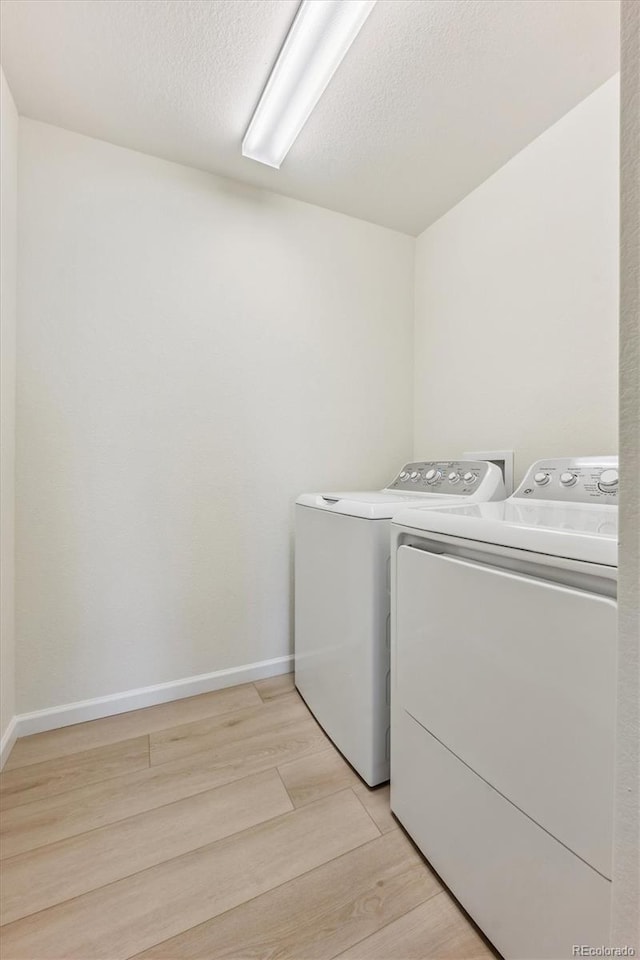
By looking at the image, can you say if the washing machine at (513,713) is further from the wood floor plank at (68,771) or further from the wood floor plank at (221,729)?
the wood floor plank at (68,771)

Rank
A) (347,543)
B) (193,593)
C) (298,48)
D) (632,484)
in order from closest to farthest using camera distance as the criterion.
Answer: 1. (632,484)
2. (298,48)
3. (347,543)
4. (193,593)

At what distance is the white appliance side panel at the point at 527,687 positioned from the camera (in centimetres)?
57

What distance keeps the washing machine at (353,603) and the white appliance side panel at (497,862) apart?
16 cm

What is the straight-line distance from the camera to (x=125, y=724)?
1466mm

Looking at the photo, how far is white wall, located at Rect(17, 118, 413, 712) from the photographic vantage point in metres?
1.42

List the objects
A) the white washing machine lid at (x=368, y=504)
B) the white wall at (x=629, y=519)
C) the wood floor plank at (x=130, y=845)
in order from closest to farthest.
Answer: the white wall at (x=629, y=519) < the wood floor plank at (x=130, y=845) < the white washing machine lid at (x=368, y=504)

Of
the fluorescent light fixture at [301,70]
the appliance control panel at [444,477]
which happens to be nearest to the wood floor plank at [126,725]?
the appliance control panel at [444,477]

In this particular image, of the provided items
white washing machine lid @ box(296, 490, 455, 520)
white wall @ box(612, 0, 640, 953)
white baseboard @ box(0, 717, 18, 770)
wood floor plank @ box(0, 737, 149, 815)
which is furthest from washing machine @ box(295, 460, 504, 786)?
white baseboard @ box(0, 717, 18, 770)

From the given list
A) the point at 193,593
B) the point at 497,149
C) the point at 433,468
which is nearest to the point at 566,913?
the point at 433,468

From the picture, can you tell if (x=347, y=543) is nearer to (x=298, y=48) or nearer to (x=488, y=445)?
(x=488, y=445)

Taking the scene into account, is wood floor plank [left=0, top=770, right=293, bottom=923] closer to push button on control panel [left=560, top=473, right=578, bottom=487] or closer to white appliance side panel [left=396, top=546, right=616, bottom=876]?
white appliance side panel [left=396, top=546, right=616, bottom=876]

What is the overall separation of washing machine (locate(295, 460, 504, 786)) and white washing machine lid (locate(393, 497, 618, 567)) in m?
0.21

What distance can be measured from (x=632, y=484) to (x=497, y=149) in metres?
1.85

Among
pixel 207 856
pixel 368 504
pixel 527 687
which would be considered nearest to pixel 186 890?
pixel 207 856
